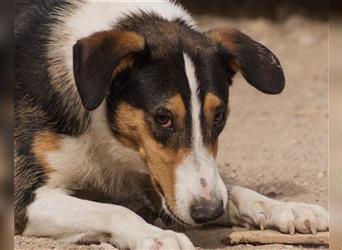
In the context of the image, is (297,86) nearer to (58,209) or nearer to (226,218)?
(226,218)

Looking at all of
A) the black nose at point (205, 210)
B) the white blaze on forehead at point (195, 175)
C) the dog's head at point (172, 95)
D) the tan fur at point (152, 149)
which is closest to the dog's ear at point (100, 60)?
the dog's head at point (172, 95)

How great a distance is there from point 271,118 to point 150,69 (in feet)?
8.39

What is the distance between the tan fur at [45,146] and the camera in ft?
11.9

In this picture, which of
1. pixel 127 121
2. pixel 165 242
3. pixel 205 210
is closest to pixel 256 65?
pixel 127 121

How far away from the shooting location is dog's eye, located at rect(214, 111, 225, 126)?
3.36 meters

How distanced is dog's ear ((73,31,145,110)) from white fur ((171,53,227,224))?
298 mm

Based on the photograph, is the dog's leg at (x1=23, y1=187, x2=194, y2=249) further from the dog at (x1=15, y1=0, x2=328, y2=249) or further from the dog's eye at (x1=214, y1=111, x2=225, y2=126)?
the dog's eye at (x1=214, y1=111, x2=225, y2=126)

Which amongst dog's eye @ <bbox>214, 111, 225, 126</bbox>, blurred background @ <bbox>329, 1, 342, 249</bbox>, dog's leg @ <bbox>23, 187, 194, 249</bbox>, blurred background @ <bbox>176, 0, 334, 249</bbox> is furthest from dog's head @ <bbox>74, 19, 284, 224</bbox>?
blurred background @ <bbox>176, 0, 334, 249</bbox>

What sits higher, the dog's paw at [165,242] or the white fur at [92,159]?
the white fur at [92,159]

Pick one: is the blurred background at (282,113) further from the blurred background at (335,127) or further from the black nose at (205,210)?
the black nose at (205,210)

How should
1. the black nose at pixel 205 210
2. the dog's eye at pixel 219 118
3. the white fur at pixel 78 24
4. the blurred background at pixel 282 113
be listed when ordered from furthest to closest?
the blurred background at pixel 282 113, the white fur at pixel 78 24, the dog's eye at pixel 219 118, the black nose at pixel 205 210

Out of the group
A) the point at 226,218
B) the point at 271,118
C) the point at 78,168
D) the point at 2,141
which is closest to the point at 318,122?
the point at 271,118

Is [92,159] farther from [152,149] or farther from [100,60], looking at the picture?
[100,60]

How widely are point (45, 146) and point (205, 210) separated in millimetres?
841
